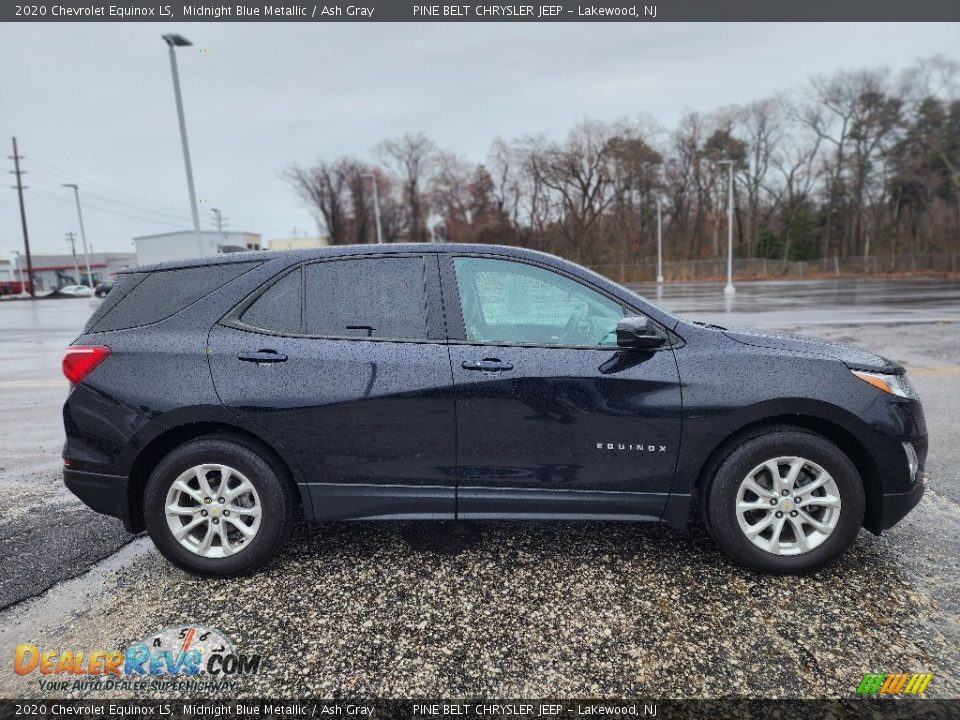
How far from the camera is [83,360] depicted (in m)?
2.97

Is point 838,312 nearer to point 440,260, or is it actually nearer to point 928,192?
point 440,260

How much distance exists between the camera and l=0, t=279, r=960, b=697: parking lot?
2.21m

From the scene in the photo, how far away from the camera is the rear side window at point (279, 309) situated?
9.75 ft

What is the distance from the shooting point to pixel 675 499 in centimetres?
287

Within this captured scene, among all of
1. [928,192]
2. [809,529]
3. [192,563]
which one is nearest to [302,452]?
[192,563]

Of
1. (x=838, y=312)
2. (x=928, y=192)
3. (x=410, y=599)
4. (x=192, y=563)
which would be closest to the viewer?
(x=410, y=599)

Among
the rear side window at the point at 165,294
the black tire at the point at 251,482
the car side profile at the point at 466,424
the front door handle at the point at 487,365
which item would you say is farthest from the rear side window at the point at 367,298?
the black tire at the point at 251,482

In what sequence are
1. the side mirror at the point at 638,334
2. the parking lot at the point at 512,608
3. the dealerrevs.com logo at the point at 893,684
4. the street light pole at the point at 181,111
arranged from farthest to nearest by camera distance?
the street light pole at the point at 181,111 < the side mirror at the point at 638,334 < the parking lot at the point at 512,608 < the dealerrevs.com logo at the point at 893,684

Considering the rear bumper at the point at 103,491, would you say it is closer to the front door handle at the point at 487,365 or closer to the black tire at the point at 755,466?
the front door handle at the point at 487,365

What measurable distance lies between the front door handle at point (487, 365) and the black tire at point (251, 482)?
1.17 m

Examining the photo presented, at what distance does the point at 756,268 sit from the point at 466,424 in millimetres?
52594

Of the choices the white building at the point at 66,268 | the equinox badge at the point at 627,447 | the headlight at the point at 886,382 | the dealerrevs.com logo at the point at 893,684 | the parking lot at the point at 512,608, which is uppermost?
the white building at the point at 66,268

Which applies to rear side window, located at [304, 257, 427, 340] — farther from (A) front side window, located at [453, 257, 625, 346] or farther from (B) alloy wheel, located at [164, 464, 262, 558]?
(B) alloy wheel, located at [164, 464, 262, 558]

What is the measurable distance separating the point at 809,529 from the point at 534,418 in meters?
1.56
